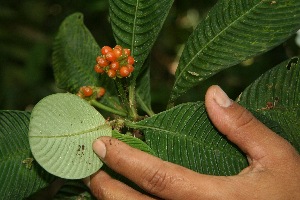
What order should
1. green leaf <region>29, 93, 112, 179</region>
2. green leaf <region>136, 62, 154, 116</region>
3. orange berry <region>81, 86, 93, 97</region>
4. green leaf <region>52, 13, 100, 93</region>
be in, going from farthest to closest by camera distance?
1. green leaf <region>52, 13, 100, 93</region>
2. green leaf <region>136, 62, 154, 116</region>
3. orange berry <region>81, 86, 93, 97</region>
4. green leaf <region>29, 93, 112, 179</region>

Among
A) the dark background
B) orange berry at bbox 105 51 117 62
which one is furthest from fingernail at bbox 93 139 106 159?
the dark background

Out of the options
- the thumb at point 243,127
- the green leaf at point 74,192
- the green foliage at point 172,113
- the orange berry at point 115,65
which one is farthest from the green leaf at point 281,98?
the green leaf at point 74,192

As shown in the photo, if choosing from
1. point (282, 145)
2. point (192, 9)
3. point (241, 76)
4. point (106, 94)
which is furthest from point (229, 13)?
point (192, 9)

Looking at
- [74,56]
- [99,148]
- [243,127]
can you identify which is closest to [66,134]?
[99,148]

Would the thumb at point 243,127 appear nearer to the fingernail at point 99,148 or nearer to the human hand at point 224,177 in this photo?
the human hand at point 224,177

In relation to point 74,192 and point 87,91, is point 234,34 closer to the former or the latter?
point 87,91

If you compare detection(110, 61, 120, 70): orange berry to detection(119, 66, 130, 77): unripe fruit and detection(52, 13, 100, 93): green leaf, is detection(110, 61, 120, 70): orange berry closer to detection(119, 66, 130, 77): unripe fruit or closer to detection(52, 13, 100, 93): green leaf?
detection(119, 66, 130, 77): unripe fruit

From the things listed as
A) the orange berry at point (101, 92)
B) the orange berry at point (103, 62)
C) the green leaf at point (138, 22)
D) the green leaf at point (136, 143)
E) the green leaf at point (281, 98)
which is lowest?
the green leaf at point (136, 143)
